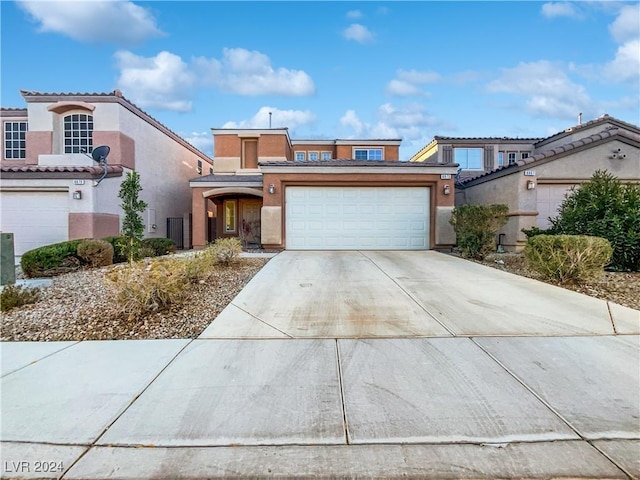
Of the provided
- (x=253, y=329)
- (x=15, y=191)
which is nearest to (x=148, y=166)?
(x=15, y=191)

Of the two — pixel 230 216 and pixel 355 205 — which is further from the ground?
pixel 355 205

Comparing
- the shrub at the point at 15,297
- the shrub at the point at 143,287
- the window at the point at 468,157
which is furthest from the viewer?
the window at the point at 468,157

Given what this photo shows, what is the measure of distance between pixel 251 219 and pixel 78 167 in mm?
8394

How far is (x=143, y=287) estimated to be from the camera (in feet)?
18.7

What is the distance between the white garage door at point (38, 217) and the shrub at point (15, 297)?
772 centimetres

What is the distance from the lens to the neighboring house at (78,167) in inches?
521

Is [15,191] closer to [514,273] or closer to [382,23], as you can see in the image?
[382,23]

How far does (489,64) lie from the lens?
42.2 ft

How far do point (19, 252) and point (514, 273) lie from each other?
55.3ft

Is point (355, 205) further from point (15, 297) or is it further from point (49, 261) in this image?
point (15, 297)

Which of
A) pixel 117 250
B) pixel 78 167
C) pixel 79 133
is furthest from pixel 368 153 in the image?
pixel 117 250

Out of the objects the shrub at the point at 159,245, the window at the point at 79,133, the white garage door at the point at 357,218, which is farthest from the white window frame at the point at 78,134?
the white garage door at the point at 357,218

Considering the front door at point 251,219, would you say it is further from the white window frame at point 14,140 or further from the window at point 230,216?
the white window frame at point 14,140

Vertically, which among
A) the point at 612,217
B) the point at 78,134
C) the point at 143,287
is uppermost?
the point at 78,134
